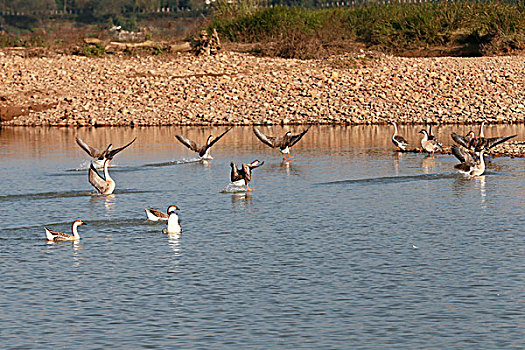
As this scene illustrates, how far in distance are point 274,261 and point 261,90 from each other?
30.5 m

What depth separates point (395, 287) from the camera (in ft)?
43.3

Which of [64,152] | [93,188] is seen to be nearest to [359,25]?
[64,152]

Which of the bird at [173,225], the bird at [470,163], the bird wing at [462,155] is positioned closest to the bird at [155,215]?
the bird at [173,225]

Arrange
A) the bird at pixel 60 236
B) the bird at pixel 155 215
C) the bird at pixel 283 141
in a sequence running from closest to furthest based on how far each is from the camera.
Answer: the bird at pixel 60 236 → the bird at pixel 155 215 → the bird at pixel 283 141

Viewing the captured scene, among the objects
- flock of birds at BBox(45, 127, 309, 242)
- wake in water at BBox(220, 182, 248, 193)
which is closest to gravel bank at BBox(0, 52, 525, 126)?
flock of birds at BBox(45, 127, 309, 242)

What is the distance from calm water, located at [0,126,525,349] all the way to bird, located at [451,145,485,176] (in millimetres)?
281

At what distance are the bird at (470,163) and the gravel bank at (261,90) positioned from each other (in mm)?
14747

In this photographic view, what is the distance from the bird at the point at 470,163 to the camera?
24094 mm

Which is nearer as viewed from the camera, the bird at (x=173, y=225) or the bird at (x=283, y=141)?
the bird at (x=173, y=225)

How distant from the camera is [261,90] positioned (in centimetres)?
4494

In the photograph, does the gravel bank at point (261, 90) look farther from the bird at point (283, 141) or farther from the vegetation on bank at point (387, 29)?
the bird at point (283, 141)

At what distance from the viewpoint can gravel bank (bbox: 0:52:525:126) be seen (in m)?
42.0

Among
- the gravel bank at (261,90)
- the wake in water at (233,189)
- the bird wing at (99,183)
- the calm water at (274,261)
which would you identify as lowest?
the calm water at (274,261)

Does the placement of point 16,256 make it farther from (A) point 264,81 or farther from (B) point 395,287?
(A) point 264,81
